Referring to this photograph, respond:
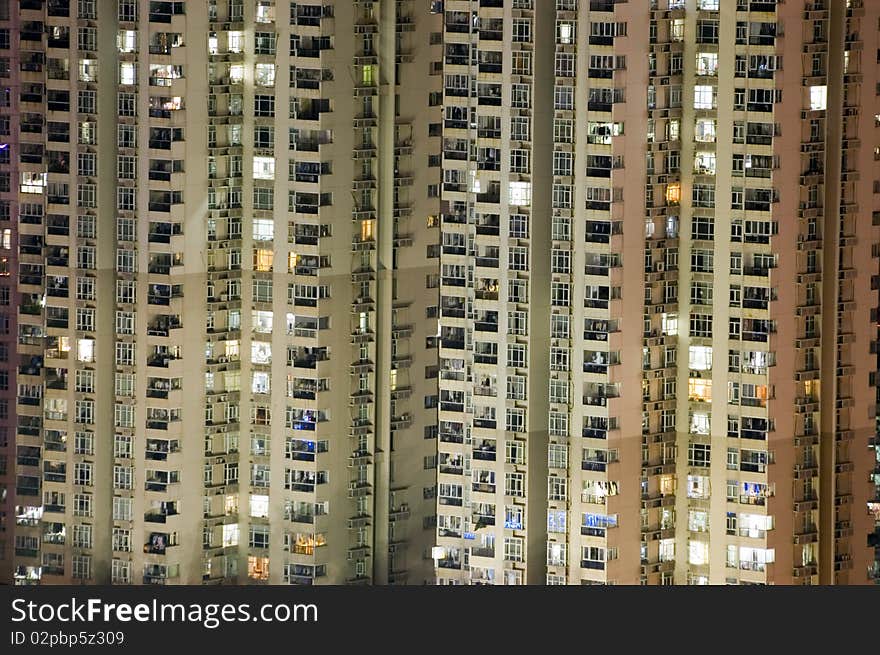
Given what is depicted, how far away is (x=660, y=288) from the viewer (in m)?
65.3

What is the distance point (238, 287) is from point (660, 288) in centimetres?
740

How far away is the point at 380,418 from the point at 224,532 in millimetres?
3303

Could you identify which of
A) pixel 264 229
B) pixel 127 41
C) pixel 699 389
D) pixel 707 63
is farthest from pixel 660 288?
pixel 127 41

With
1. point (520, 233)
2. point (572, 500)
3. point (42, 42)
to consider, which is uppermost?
point (42, 42)

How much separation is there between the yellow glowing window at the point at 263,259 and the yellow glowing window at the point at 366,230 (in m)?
1.57

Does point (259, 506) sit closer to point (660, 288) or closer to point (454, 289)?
point (454, 289)

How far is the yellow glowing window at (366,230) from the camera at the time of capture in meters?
67.5

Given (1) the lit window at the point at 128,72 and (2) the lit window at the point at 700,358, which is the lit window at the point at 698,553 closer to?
(2) the lit window at the point at 700,358

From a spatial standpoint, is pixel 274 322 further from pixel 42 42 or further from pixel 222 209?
pixel 42 42

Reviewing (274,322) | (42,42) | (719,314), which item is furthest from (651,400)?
(42,42)

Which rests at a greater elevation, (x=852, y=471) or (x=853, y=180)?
(x=853, y=180)

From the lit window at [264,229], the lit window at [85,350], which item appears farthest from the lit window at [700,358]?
the lit window at [85,350]

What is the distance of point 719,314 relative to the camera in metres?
64.9

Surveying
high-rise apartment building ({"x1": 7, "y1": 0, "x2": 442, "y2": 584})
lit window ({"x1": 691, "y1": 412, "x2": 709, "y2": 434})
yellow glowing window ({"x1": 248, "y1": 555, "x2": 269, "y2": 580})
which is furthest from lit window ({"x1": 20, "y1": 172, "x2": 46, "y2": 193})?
lit window ({"x1": 691, "y1": 412, "x2": 709, "y2": 434})
